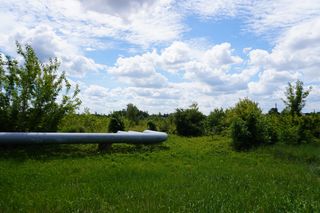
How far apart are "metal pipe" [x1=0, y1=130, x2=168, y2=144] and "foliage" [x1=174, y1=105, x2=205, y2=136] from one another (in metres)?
11.5

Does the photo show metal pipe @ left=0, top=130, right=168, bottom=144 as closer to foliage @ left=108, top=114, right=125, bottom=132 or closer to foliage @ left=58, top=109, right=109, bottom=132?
foliage @ left=58, top=109, right=109, bottom=132

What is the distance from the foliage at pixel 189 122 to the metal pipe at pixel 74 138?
37.6ft

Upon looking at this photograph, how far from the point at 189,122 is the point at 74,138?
1698cm

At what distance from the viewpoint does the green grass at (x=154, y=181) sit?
30.6 feet

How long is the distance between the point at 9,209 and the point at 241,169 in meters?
9.37

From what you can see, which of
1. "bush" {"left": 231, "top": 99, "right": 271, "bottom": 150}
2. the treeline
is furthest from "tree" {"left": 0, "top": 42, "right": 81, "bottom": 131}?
"bush" {"left": 231, "top": 99, "right": 271, "bottom": 150}

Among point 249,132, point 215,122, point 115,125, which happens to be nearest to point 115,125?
point 115,125

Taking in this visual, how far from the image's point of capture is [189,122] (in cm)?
3538

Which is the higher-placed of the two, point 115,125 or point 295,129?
point 115,125

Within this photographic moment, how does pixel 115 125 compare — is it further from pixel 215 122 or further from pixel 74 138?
pixel 215 122

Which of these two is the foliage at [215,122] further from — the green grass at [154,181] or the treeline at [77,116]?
the green grass at [154,181]

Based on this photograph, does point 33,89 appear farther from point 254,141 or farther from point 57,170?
point 254,141

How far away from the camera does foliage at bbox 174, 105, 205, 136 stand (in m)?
35.3

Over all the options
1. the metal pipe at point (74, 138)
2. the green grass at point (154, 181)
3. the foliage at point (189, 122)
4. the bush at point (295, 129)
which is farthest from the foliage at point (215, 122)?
the green grass at point (154, 181)
